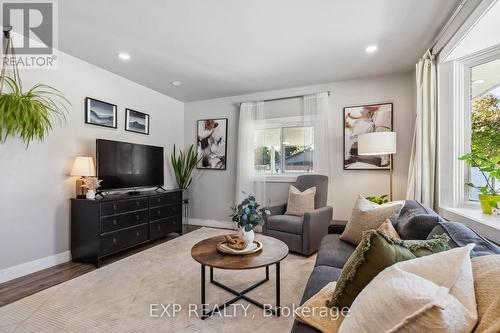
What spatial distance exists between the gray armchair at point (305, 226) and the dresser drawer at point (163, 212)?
5.21ft

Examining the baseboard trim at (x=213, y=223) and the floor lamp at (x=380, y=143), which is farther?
the baseboard trim at (x=213, y=223)

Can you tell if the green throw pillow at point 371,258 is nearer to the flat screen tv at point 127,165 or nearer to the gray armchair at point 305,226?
the gray armchair at point 305,226

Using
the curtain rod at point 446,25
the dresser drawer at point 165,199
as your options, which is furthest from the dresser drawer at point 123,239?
the curtain rod at point 446,25

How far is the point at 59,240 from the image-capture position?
2881 millimetres

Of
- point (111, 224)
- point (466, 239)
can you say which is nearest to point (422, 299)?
point (466, 239)

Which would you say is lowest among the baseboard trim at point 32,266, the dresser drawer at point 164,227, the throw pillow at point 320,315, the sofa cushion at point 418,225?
the baseboard trim at point 32,266

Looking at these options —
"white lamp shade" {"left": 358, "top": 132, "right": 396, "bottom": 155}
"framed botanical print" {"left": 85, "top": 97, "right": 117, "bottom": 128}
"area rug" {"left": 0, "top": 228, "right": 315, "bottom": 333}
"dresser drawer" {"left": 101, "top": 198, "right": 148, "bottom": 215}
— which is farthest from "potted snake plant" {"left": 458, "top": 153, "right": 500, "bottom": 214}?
"framed botanical print" {"left": 85, "top": 97, "right": 117, "bottom": 128}

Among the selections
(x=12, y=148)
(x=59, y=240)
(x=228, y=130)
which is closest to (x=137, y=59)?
(x=12, y=148)

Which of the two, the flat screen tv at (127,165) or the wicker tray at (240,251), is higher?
the flat screen tv at (127,165)

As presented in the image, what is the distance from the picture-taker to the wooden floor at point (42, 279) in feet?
7.06

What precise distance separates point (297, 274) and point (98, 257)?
7.32 feet

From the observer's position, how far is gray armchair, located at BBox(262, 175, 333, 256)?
3.05 m

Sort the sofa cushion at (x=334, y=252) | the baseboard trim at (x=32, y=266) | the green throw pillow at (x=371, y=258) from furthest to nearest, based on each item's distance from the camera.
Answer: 1. the baseboard trim at (x=32, y=266)
2. the sofa cushion at (x=334, y=252)
3. the green throw pillow at (x=371, y=258)

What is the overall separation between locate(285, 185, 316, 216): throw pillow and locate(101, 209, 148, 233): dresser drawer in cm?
207
